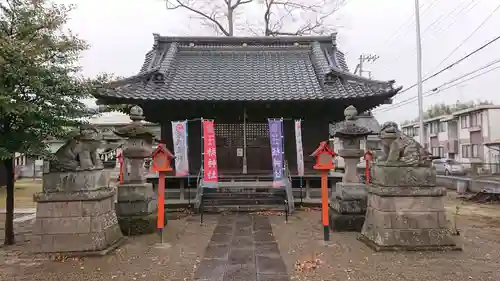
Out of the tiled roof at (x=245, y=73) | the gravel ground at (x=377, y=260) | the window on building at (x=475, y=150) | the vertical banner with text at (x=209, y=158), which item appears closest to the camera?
the gravel ground at (x=377, y=260)

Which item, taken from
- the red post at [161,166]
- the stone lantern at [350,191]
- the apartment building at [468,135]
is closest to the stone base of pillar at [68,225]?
the red post at [161,166]

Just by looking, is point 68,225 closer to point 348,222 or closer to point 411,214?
point 348,222

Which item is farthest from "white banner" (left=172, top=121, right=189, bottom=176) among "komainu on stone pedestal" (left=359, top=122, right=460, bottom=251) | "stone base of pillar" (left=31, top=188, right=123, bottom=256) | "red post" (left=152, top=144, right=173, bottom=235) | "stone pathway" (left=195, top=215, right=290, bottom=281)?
"komainu on stone pedestal" (left=359, top=122, right=460, bottom=251)

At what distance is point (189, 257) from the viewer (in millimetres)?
6453

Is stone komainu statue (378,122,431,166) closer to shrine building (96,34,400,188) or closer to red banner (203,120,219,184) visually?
shrine building (96,34,400,188)

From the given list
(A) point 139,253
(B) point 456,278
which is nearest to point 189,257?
(A) point 139,253

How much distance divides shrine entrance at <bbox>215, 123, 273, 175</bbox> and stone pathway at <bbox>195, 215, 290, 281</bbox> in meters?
4.13

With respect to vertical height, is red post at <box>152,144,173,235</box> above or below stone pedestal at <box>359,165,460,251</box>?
above

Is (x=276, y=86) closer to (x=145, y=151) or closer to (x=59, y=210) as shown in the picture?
(x=145, y=151)

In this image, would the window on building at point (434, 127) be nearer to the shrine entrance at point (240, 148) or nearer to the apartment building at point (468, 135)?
the apartment building at point (468, 135)

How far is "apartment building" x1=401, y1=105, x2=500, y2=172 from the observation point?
106 feet

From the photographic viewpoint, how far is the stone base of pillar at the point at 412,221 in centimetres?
657

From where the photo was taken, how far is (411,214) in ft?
21.8

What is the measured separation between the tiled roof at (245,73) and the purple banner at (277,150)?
1.04 meters
